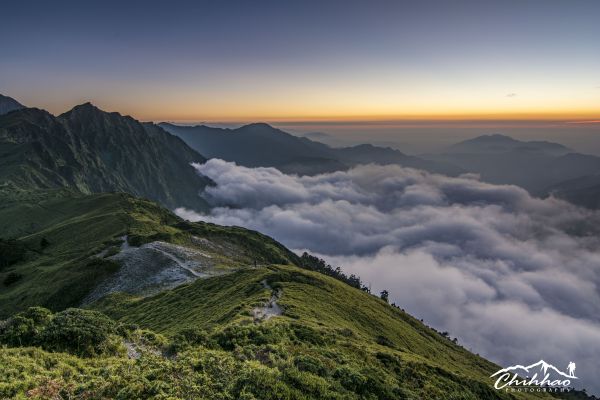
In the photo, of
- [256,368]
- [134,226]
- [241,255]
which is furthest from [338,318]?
[134,226]

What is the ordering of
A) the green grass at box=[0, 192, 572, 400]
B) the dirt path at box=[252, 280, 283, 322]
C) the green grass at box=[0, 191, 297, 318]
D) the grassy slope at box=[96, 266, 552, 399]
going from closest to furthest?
the green grass at box=[0, 192, 572, 400], the grassy slope at box=[96, 266, 552, 399], the dirt path at box=[252, 280, 283, 322], the green grass at box=[0, 191, 297, 318]

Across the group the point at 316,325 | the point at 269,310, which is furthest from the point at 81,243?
the point at 316,325

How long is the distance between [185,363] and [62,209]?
210m

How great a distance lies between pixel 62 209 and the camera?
193000 millimetres

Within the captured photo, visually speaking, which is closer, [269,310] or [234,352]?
[234,352]

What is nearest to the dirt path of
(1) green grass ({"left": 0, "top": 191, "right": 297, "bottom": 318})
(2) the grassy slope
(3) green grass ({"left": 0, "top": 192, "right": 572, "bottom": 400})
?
(2) the grassy slope

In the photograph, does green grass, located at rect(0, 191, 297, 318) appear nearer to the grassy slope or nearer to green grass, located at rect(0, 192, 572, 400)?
green grass, located at rect(0, 192, 572, 400)

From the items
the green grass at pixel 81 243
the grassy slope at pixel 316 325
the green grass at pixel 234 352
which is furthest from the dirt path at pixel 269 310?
the green grass at pixel 81 243

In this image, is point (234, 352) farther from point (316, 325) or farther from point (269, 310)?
point (269, 310)

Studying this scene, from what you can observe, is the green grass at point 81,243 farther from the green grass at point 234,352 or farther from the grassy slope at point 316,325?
the grassy slope at point 316,325

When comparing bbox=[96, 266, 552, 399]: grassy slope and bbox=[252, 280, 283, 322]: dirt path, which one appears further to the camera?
bbox=[252, 280, 283, 322]: dirt path

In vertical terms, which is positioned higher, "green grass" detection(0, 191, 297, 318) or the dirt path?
the dirt path

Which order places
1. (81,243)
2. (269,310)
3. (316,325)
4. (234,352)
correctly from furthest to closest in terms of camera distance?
1. (81,243)
2. (269,310)
3. (316,325)
4. (234,352)

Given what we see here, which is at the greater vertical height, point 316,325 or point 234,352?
point 234,352
